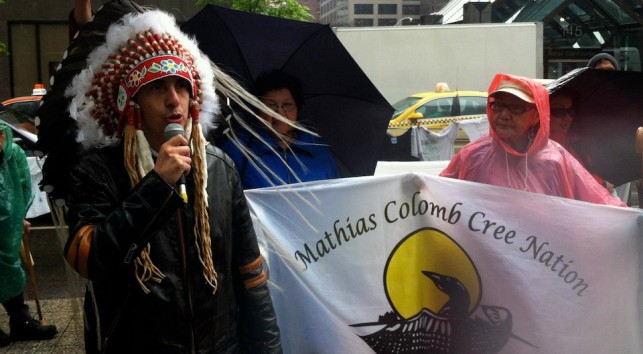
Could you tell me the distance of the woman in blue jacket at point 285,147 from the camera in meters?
3.89

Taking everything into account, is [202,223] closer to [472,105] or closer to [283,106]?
[283,106]

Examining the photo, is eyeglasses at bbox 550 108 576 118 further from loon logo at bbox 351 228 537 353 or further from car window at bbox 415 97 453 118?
car window at bbox 415 97 453 118

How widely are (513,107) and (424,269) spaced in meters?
1.01

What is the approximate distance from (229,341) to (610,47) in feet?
86.5

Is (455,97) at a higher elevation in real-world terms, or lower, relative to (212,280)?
higher

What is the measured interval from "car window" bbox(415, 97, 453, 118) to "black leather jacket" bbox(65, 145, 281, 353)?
13.0 meters

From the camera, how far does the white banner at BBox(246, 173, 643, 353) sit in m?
3.61

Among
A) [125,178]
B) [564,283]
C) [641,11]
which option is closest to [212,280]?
[125,178]

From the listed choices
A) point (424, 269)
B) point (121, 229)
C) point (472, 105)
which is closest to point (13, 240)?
point (424, 269)

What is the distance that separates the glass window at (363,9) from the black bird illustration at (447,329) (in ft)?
452

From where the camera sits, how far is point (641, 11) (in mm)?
24891

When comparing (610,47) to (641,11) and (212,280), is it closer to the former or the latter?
(641,11)

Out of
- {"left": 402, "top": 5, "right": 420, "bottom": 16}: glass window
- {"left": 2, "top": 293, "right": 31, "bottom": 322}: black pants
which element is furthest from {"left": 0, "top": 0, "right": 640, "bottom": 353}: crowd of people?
{"left": 402, "top": 5, "right": 420, "bottom": 16}: glass window

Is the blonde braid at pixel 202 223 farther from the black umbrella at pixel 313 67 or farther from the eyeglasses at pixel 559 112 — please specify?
the eyeglasses at pixel 559 112
